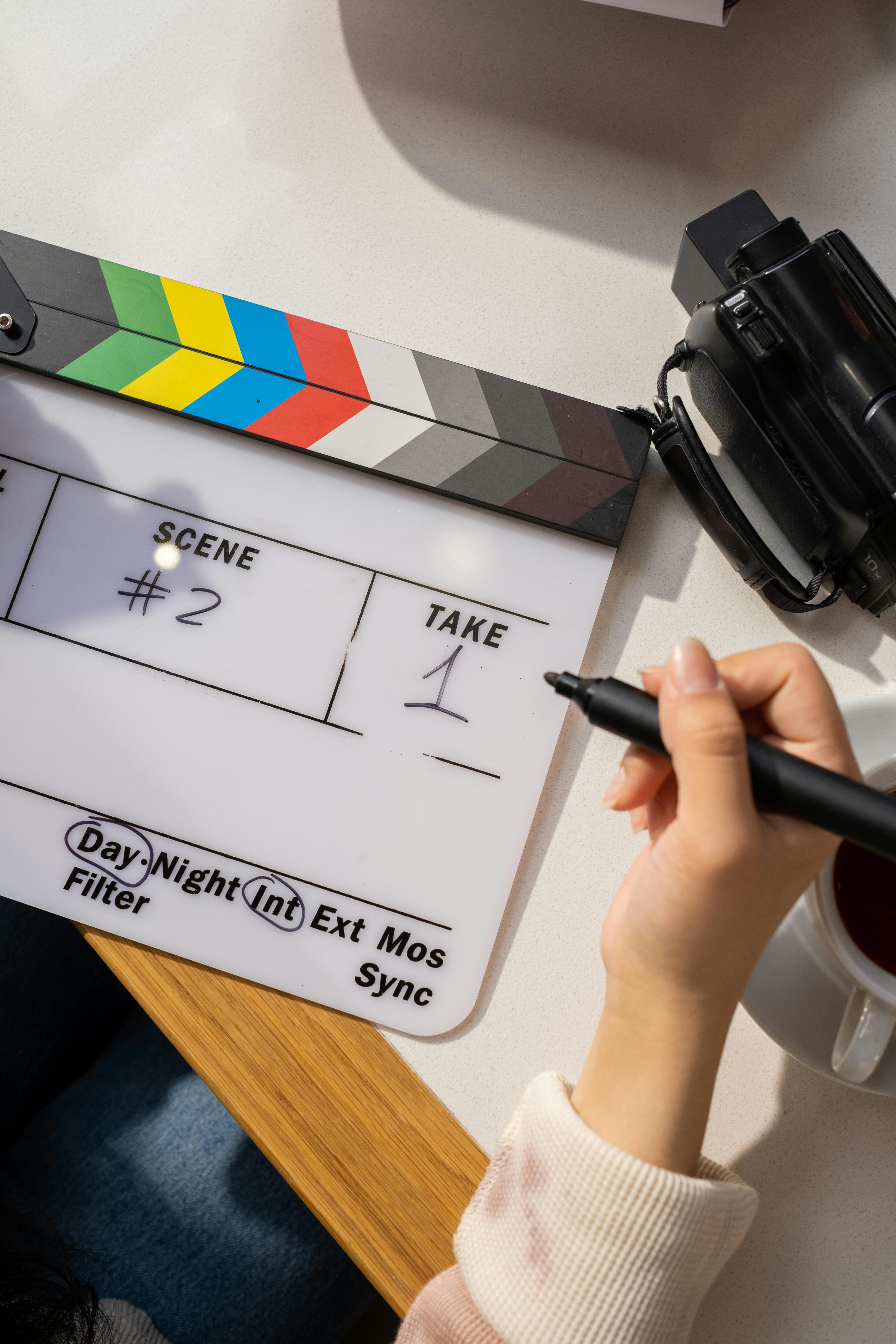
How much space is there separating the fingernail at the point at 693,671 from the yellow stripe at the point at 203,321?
38 centimetres

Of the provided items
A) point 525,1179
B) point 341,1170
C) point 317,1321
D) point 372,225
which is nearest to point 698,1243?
point 525,1179

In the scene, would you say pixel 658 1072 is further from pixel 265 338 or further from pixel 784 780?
pixel 265 338

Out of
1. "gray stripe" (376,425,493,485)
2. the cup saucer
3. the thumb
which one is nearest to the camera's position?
the thumb

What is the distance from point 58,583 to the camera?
1.88 feet

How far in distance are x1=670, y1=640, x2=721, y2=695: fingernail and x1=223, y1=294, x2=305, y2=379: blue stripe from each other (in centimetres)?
34

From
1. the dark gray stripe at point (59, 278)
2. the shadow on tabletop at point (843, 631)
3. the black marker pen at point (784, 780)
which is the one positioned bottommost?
the black marker pen at point (784, 780)

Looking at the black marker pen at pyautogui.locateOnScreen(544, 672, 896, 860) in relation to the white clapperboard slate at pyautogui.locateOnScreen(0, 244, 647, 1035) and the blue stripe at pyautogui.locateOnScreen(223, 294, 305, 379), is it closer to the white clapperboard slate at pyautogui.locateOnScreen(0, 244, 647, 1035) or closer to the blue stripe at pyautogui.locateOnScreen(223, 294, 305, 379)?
the white clapperboard slate at pyautogui.locateOnScreen(0, 244, 647, 1035)

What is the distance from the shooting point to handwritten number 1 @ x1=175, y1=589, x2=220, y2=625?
57 cm

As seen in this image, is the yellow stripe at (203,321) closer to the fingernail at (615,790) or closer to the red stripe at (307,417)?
the red stripe at (307,417)

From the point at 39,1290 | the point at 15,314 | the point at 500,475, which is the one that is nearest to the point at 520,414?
the point at 500,475

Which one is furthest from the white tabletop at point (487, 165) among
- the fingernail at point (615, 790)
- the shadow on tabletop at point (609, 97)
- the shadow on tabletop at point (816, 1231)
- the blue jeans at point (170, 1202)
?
the blue jeans at point (170, 1202)

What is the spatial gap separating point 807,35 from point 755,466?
1.13ft

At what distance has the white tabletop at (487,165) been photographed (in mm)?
591

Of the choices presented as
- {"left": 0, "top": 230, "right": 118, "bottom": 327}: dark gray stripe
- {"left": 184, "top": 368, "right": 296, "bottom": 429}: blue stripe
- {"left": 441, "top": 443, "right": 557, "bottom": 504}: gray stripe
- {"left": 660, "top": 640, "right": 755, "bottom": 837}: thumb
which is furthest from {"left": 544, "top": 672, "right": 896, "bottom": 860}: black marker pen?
{"left": 0, "top": 230, "right": 118, "bottom": 327}: dark gray stripe
